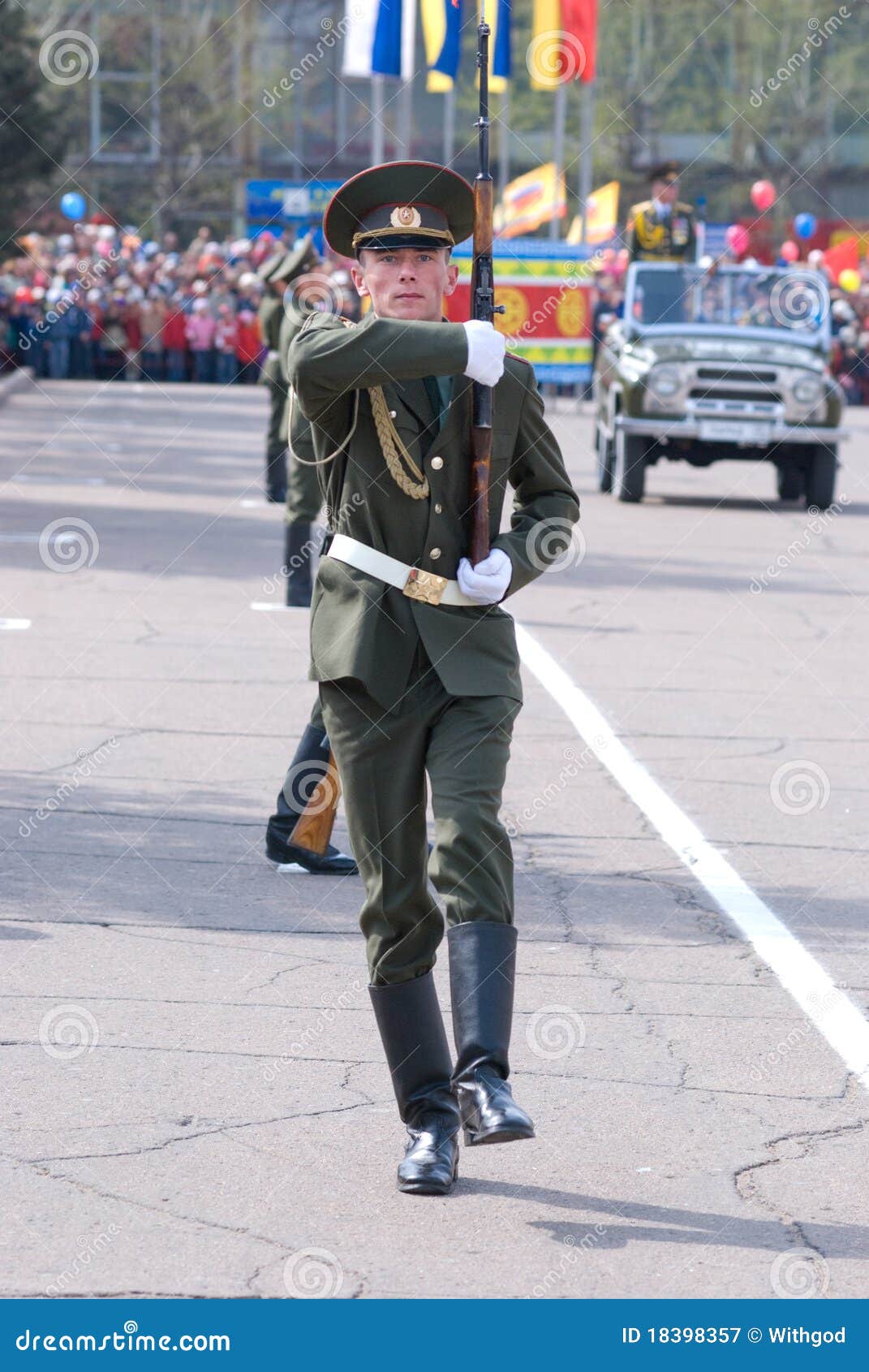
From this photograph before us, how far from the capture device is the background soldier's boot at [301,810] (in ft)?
22.7

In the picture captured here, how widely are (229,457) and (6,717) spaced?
16080mm

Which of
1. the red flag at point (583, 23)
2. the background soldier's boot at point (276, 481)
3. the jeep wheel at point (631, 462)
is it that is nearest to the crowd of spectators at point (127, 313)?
the red flag at point (583, 23)

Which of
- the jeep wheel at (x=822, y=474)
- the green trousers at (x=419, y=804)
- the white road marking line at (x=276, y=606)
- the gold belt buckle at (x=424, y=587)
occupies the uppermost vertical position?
the gold belt buckle at (x=424, y=587)

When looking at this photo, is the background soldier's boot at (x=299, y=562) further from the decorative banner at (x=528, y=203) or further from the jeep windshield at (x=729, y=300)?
the decorative banner at (x=528, y=203)

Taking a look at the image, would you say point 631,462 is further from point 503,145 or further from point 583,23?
point 503,145

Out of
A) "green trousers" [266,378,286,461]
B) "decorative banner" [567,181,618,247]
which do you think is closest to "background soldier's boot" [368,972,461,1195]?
"green trousers" [266,378,286,461]

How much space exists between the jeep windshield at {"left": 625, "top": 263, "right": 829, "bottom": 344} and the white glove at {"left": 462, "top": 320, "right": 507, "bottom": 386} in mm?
16842

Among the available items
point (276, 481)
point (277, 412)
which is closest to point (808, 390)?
point (276, 481)

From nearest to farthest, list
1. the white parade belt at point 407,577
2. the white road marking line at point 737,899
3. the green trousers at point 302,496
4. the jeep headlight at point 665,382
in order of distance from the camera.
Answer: the white parade belt at point 407,577 < the white road marking line at point 737,899 < the green trousers at point 302,496 < the jeep headlight at point 665,382

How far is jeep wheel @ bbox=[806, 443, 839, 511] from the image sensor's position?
20.1 meters

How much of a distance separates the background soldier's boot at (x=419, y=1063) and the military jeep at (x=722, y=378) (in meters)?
15.7

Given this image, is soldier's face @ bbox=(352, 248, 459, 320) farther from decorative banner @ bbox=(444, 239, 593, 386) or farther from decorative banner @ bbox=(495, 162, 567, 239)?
decorative banner @ bbox=(495, 162, 567, 239)

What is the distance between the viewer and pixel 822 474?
20.2 meters
